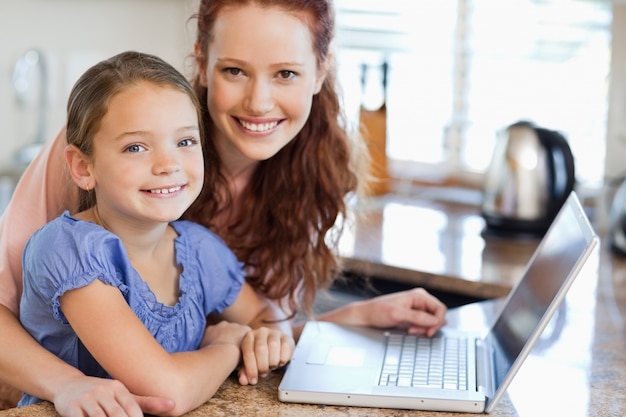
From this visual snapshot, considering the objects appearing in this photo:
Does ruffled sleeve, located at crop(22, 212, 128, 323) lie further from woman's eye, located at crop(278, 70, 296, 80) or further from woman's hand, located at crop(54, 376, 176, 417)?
woman's eye, located at crop(278, 70, 296, 80)

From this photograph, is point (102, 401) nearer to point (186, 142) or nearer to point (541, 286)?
point (186, 142)

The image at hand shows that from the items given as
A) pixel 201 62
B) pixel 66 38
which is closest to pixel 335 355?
pixel 201 62

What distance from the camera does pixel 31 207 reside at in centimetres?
152

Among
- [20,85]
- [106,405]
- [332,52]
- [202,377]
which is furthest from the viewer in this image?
[20,85]

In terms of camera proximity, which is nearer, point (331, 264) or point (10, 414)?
point (10, 414)

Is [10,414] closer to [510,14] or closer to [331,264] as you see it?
[331,264]

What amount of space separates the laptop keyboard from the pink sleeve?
0.54 metres

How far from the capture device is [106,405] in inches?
46.1

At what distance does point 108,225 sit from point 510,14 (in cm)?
193

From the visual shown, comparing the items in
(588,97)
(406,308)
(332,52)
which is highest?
(332,52)

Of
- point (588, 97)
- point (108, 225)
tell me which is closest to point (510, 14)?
point (588, 97)

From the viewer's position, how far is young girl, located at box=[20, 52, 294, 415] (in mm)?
1235

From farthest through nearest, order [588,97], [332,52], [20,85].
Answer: [20,85], [588,97], [332,52]

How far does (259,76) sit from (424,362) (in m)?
0.50
